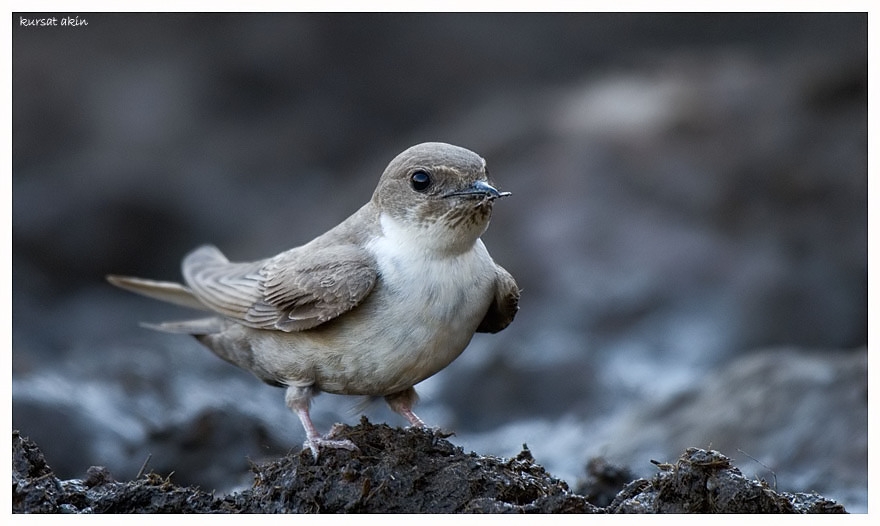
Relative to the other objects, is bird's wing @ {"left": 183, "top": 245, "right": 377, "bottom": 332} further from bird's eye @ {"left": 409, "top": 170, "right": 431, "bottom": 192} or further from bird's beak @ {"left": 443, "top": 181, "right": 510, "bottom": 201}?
bird's beak @ {"left": 443, "top": 181, "right": 510, "bottom": 201}

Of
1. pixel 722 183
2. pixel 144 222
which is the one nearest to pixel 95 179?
pixel 144 222

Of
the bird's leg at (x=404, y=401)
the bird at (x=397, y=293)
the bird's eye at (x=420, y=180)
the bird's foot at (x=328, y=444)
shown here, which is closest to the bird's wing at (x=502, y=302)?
the bird at (x=397, y=293)

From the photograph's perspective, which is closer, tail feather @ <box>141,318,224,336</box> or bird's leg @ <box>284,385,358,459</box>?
bird's leg @ <box>284,385,358,459</box>

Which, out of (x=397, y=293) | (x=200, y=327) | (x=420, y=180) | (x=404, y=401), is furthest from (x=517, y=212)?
(x=397, y=293)

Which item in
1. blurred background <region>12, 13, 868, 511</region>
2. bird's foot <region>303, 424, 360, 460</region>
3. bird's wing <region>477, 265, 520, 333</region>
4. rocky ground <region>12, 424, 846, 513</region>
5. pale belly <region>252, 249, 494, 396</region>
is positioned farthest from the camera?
blurred background <region>12, 13, 868, 511</region>

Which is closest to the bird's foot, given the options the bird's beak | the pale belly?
the pale belly

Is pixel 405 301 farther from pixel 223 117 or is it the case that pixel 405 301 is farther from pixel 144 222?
pixel 223 117
